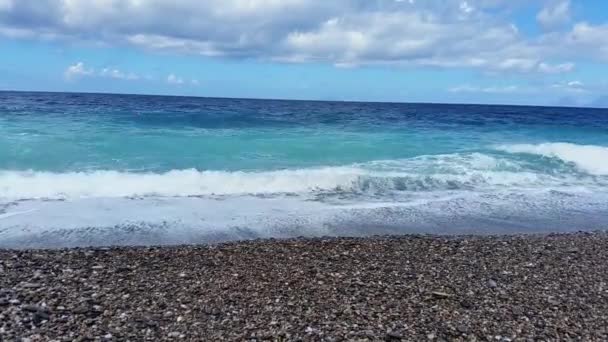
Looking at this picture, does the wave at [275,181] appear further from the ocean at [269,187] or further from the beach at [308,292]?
the beach at [308,292]

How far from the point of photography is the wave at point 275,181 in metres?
11.0

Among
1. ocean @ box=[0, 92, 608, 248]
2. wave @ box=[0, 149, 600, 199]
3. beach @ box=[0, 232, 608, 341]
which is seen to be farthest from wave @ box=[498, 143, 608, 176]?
beach @ box=[0, 232, 608, 341]

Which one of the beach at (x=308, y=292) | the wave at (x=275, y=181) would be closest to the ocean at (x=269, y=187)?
the wave at (x=275, y=181)

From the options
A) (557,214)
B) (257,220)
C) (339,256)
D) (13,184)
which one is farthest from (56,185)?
(557,214)

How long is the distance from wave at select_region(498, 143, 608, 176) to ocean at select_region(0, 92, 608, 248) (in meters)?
0.05

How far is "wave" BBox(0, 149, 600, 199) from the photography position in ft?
36.1

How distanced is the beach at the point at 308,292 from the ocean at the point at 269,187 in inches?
52.4

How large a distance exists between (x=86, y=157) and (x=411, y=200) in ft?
31.4

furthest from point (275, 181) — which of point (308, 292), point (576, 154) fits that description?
point (576, 154)

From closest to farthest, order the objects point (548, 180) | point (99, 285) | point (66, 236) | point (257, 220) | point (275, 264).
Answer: point (99, 285) → point (275, 264) → point (66, 236) → point (257, 220) → point (548, 180)

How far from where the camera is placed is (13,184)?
11070 millimetres

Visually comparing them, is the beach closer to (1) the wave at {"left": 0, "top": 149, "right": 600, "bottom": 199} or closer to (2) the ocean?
(2) the ocean

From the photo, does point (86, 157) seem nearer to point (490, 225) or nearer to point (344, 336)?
point (490, 225)

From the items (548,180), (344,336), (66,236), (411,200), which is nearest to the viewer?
(344,336)
